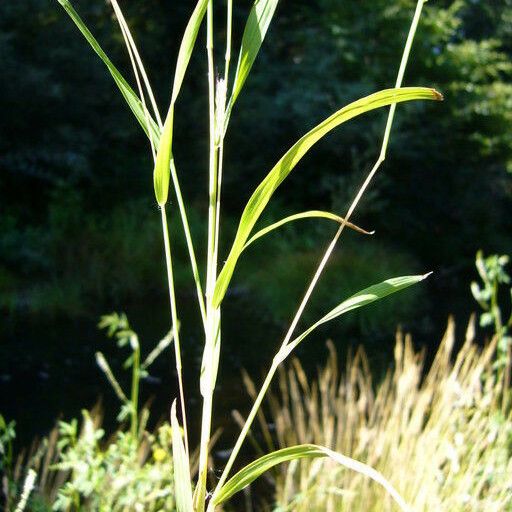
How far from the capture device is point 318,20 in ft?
39.3

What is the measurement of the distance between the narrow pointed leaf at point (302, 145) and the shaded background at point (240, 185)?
412 cm

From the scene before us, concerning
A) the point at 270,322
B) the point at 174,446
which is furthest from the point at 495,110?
the point at 174,446

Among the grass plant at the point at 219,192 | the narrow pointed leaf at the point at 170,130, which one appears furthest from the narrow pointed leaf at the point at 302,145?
the narrow pointed leaf at the point at 170,130

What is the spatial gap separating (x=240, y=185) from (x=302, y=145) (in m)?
10.4

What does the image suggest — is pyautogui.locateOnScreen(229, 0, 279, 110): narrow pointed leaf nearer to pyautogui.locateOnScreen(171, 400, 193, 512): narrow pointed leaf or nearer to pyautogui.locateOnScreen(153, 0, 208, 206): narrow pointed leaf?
Answer: pyautogui.locateOnScreen(153, 0, 208, 206): narrow pointed leaf

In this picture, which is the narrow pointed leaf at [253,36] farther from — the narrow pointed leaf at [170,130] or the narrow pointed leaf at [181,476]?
the narrow pointed leaf at [181,476]

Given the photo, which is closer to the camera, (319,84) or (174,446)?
(174,446)

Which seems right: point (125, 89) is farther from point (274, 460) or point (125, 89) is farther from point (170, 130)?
point (274, 460)

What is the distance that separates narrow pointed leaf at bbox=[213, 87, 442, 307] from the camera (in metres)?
1.07

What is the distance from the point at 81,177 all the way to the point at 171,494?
8.22m

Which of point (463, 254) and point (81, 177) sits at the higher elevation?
point (81, 177)

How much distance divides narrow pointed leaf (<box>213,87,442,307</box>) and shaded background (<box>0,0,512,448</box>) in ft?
13.5

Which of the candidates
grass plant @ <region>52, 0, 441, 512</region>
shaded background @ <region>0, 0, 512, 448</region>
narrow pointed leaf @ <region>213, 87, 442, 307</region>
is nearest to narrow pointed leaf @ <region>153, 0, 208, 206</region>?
grass plant @ <region>52, 0, 441, 512</region>

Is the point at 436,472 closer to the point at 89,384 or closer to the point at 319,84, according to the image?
the point at 89,384
